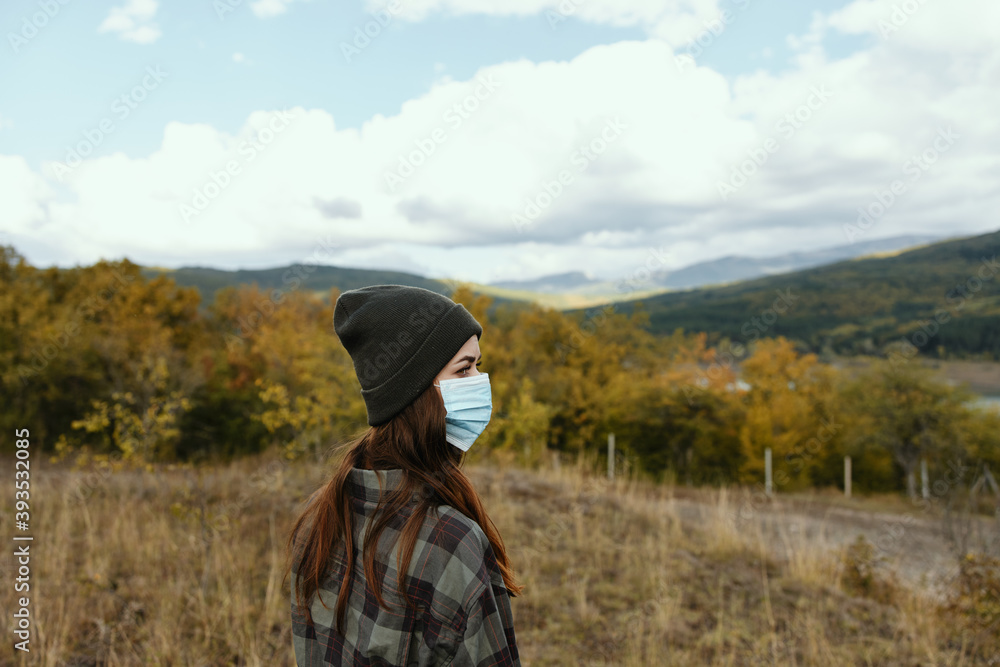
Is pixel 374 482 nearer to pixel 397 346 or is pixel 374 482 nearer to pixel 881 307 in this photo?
pixel 397 346

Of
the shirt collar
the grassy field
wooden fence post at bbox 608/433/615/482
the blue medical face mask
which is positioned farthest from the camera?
wooden fence post at bbox 608/433/615/482

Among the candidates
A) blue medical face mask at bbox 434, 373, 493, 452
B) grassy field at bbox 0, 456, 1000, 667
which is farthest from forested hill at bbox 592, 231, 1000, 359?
blue medical face mask at bbox 434, 373, 493, 452

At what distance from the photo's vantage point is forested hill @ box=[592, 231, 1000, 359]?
332 ft

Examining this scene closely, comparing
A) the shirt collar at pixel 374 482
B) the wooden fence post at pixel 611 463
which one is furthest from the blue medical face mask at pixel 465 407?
the wooden fence post at pixel 611 463

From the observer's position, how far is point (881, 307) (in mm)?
133875

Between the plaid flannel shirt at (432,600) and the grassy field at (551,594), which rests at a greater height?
the plaid flannel shirt at (432,600)

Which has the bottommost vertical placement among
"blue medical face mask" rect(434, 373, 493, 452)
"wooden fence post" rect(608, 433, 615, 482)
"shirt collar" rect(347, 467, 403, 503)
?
"wooden fence post" rect(608, 433, 615, 482)

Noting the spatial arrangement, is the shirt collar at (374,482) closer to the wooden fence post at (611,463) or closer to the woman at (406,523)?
the woman at (406,523)

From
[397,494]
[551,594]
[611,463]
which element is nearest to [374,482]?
[397,494]

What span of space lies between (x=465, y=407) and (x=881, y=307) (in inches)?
6339

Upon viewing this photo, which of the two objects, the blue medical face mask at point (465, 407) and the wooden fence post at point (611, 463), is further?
the wooden fence post at point (611, 463)

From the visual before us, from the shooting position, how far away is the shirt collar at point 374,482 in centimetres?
128

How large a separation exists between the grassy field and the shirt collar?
8.74 ft

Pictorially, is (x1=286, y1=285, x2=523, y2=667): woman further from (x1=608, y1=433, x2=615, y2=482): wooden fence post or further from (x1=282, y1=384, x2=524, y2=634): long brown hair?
(x1=608, y1=433, x2=615, y2=482): wooden fence post
